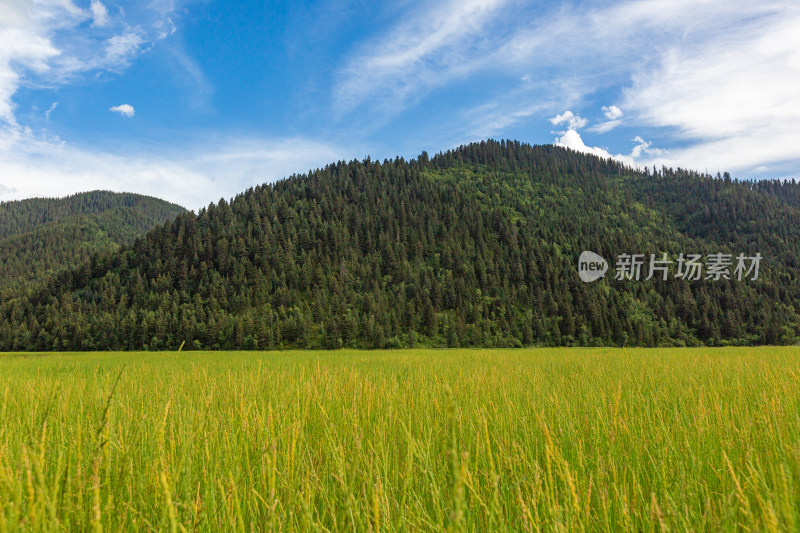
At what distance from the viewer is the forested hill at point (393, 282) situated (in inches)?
2912

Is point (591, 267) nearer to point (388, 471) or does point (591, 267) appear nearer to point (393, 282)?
point (393, 282)

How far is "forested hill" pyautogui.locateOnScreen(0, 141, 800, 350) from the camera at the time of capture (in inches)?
2912

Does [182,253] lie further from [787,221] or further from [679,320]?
[787,221]

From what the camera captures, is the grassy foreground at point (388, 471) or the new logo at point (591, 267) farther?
the new logo at point (591, 267)

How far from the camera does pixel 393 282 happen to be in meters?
96.8

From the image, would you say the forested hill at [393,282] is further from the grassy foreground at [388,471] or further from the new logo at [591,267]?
the grassy foreground at [388,471]

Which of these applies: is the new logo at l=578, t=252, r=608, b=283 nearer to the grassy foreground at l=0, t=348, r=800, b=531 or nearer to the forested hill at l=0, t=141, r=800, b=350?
the forested hill at l=0, t=141, r=800, b=350

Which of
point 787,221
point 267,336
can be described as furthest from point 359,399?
point 787,221

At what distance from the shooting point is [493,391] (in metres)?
6.07
